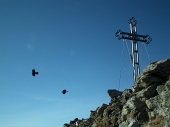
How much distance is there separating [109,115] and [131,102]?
4.69 m

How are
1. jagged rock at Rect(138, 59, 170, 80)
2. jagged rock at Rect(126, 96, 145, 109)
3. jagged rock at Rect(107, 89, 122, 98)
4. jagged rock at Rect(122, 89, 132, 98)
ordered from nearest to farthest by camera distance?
jagged rock at Rect(126, 96, 145, 109)
jagged rock at Rect(138, 59, 170, 80)
jagged rock at Rect(122, 89, 132, 98)
jagged rock at Rect(107, 89, 122, 98)

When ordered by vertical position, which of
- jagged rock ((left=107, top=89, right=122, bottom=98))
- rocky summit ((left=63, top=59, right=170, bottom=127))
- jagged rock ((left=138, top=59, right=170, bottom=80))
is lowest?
rocky summit ((left=63, top=59, right=170, bottom=127))

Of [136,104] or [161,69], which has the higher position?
[161,69]

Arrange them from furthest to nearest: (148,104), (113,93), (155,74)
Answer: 1. (113,93)
2. (155,74)
3. (148,104)

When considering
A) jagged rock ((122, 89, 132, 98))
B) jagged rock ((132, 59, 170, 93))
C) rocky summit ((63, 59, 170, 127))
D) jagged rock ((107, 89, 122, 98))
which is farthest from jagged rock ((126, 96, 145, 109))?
jagged rock ((107, 89, 122, 98))

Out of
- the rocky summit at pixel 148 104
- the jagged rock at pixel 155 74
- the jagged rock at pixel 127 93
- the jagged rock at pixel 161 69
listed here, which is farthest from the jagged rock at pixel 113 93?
the jagged rock at pixel 161 69

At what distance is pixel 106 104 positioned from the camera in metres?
31.5

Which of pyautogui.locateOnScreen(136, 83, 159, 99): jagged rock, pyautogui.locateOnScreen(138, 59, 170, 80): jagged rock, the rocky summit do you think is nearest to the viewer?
the rocky summit

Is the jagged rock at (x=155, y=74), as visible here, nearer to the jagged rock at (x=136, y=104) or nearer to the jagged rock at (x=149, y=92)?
the jagged rock at (x=149, y=92)

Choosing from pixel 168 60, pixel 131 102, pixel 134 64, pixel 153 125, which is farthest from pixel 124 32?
pixel 153 125

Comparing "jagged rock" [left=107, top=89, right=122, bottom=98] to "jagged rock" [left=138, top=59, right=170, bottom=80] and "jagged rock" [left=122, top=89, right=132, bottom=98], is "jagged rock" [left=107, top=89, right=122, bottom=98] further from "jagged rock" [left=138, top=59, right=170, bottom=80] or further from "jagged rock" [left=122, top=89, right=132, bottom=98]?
"jagged rock" [left=138, top=59, right=170, bottom=80]

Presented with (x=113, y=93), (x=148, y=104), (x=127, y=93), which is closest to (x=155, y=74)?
(x=148, y=104)

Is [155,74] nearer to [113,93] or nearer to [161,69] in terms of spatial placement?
[161,69]

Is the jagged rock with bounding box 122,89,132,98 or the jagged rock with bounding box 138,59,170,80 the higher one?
the jagged rock with bounding box 138,59,170,80
